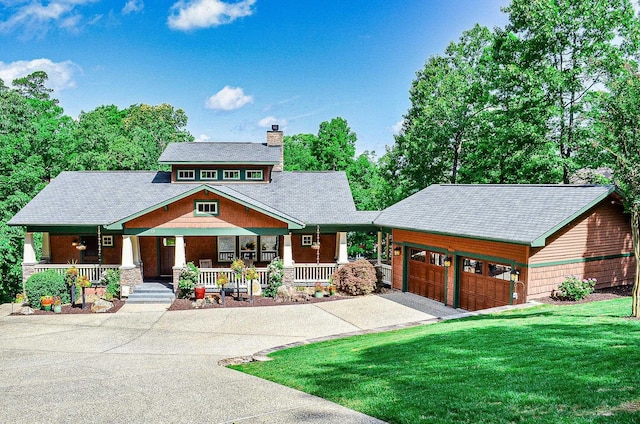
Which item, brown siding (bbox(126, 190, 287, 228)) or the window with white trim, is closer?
brown siding (bbox(126, 190, 287, 228))

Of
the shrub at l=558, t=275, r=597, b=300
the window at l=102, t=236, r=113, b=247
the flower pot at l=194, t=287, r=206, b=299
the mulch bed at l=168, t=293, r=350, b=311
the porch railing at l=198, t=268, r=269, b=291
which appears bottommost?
the mulch bed at l=168, t=293, r=350, b=311

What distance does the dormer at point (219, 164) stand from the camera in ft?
77.6

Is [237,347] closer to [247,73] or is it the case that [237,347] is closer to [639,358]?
[639,358]

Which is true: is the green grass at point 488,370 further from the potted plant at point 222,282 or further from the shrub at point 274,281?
the shrub at point 274,281

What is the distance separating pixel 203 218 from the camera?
19938 mm

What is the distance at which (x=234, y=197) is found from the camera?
1941 cm

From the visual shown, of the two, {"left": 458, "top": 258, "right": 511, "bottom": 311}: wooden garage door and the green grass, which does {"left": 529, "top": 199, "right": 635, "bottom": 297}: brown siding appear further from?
the green grass

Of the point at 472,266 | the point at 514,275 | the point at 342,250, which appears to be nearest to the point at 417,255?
the point at 342,250

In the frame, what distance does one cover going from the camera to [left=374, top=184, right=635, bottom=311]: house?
1431cm

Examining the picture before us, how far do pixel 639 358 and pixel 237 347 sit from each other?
9.37m

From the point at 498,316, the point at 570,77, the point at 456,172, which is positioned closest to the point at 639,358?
the point at 498,316

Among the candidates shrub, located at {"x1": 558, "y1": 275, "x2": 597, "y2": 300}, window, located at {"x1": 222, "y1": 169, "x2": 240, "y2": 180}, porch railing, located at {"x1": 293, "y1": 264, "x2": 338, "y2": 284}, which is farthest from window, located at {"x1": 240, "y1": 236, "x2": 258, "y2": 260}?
shrub, located at {"x1": 558, "y1": 275, "x2": 597, "y2": 300}

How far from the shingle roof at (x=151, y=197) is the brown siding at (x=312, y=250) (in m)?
1.56

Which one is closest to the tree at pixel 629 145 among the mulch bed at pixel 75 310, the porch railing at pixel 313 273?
the porch railing at pixel 313 273
